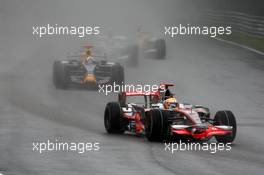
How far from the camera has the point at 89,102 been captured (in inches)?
1089

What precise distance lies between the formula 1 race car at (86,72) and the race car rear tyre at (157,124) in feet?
37.3

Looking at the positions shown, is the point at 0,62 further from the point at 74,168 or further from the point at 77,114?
the point at 74,168

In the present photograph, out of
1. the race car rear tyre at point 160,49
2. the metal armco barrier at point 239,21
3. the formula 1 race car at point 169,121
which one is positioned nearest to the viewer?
the formula 1 race car at point 169,121

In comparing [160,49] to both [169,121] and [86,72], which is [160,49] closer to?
[86,72]

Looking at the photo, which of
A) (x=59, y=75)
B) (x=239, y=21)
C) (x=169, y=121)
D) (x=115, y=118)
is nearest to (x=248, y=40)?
(x=239, y=21)

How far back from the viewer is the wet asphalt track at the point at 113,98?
16672 mm

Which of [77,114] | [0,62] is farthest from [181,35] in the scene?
[77,114]

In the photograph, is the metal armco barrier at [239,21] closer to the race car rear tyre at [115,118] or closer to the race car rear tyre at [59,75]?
the race car rear tyre at [59,75]

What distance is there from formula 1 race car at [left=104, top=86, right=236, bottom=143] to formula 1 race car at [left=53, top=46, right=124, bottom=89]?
9411 mm

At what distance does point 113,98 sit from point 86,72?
1898mm

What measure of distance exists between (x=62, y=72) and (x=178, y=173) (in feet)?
49.8

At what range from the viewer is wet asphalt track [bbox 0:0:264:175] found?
54.7ft

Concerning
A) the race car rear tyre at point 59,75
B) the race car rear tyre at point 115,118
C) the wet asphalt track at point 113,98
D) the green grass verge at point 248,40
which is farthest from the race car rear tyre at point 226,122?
the green grass verge at point 248,40

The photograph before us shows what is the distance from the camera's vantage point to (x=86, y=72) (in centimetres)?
3064
